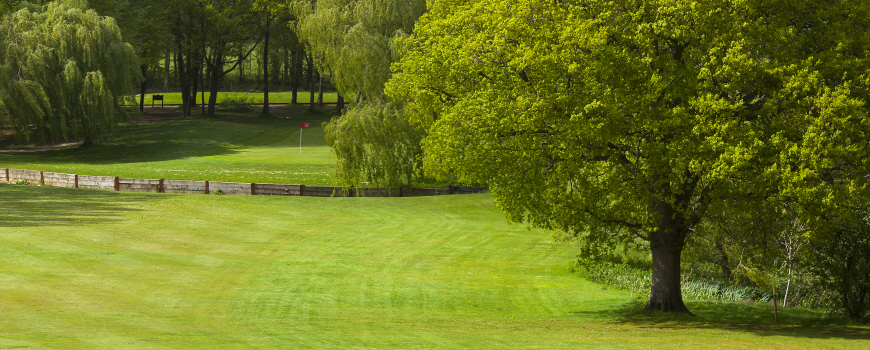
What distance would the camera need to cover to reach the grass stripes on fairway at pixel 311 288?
15.3 metres

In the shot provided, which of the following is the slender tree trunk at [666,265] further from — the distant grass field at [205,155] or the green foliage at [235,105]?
the green foliage at [235,105]

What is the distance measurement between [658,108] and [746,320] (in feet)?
22.3

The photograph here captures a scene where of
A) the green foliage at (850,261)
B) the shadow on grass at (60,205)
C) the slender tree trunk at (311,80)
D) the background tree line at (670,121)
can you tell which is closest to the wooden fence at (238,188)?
the shadow on grass at (60,205)

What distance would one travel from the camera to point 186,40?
80188 millimetres

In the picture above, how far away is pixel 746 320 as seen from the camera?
20.5m

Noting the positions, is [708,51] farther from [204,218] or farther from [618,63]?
[204,218]

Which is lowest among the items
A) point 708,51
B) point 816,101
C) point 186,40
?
point 816,101

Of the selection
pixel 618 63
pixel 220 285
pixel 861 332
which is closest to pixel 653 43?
pixel 618 63

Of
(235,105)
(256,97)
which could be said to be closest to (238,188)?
(235,105)

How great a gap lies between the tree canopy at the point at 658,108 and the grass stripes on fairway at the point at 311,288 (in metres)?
2.86

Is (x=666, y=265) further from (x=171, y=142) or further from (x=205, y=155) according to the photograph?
(x=171, y=142)

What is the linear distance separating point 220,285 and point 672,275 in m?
11.4

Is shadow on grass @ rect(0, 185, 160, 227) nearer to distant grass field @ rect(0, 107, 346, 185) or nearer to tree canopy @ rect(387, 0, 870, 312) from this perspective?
distant grass field @ rect(0, 107, 346, 185)

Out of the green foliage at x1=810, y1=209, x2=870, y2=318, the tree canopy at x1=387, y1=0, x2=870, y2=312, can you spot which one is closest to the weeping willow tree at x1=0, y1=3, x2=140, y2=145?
the tree canopy at x1=387, y1=0, x2=870, y2=312
